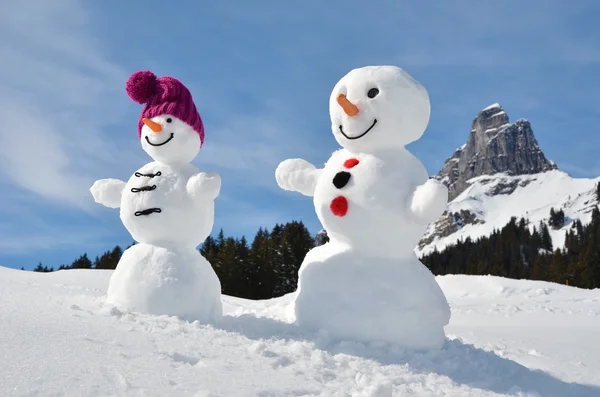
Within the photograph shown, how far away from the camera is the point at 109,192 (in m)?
6.58

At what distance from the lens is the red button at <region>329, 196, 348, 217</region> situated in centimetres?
545

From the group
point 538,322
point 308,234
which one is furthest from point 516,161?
point 538,322

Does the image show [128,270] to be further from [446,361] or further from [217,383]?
[446,361]

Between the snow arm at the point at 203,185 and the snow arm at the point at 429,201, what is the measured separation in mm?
2078

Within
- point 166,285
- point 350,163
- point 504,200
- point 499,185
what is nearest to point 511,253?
point 504,200

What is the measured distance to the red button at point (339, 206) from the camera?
17.9 feet

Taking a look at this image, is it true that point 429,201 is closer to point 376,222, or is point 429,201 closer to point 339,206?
point 376,222

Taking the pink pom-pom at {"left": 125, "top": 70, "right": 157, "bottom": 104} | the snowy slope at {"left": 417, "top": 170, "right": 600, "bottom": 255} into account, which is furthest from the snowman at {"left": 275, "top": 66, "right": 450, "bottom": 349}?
the snowy slope at {"left": 417, "top": 170, "right": 600, "bottom": 255}

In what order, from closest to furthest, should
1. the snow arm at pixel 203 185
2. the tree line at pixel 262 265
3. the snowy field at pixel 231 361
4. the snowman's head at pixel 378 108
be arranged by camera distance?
1. the snowy field at pixel 231 361
2. the snowman's head at pixel 378 108
3. the snow arm at pixel 203 185
4. the tree line at pixel 262 265

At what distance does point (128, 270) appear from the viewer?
570 cm

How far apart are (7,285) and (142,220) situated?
258cm

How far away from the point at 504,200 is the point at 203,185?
15373 centimetres

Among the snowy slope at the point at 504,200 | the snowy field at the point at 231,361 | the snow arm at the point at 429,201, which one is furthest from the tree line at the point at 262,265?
the snowy slope at the point at 504,200

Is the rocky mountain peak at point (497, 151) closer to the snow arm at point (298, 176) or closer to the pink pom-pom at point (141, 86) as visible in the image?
the snow arm at point (298, 176)
